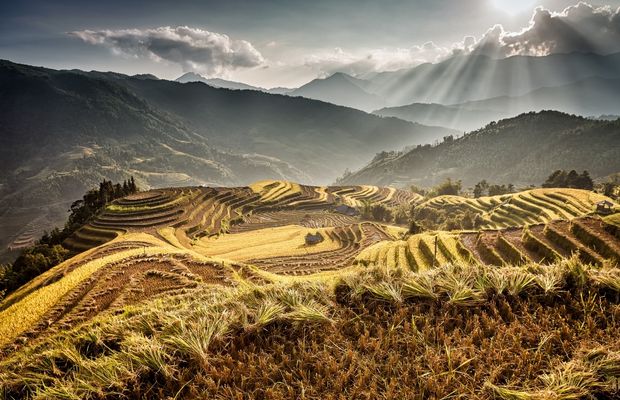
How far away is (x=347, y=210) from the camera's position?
83.6m

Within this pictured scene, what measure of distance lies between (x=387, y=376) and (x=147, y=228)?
48.1m

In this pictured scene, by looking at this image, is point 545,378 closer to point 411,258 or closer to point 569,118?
point 411,258

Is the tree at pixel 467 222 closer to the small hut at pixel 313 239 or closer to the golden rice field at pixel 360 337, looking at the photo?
the small hut at pixel 313 239

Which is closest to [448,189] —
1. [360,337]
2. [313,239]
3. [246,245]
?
[313,239]

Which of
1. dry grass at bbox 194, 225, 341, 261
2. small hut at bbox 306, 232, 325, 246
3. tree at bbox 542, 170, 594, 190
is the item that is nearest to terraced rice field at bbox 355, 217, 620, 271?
dry grass at bbox 194, 225, 341, 261

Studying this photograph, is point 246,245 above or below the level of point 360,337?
below

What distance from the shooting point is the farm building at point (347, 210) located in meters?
82.5

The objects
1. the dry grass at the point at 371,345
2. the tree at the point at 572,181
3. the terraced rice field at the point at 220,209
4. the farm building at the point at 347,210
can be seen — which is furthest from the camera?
the farm building at the point at 347,210

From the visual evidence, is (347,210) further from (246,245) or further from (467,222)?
(246,245)

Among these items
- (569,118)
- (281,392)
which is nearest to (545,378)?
(281,392)

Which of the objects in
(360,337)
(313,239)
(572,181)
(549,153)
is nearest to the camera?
(360,337)

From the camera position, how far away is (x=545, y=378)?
90.9 inches

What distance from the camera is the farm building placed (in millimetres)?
82537

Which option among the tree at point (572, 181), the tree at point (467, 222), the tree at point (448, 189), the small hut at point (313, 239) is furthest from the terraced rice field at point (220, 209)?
the tree at point (572, 181)
